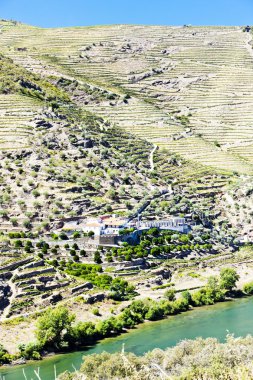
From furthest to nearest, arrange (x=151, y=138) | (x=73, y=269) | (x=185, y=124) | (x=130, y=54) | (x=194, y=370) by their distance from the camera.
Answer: (x=130, y=54) < (x=185, y=124) < (x=151, y=138) < (x=73, y=269) < (x=194, y=370)

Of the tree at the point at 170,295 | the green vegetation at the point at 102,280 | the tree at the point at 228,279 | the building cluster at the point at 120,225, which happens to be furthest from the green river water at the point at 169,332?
the building cluster at the point at 120,225

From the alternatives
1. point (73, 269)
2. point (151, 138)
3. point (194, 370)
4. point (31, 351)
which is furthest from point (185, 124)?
point (194, 370)

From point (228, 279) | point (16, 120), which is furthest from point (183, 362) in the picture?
point (16, 120)

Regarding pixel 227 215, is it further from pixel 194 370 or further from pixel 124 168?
pixel 194 370

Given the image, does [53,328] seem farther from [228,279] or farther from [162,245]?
[162,245]

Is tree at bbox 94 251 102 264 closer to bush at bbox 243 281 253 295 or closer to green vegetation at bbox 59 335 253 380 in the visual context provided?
bush at bbox 243 281 253 295

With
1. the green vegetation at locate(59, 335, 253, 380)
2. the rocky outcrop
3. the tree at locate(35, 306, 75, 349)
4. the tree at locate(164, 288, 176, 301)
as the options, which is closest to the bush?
the tree at locate(164, 288, 176, 301)
